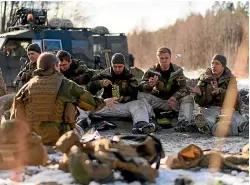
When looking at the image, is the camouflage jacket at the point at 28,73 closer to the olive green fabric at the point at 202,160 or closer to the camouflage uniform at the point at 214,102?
the camouflage uniform at the point at 214,102

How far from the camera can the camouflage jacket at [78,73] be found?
829 cm

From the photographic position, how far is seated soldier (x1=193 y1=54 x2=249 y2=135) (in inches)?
299

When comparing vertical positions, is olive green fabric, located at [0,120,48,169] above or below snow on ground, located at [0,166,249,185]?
above

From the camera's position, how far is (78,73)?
838 cm

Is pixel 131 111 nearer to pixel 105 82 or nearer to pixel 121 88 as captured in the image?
pixel 121 88

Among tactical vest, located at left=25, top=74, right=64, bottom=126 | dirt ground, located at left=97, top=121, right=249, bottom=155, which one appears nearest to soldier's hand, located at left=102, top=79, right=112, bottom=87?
dirt ground, located at left=97, top=121, right=249, bottom=155

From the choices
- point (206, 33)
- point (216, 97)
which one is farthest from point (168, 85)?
point (206, 33)

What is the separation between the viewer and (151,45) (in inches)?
1802

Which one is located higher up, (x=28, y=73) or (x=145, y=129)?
(x=28, y=73)

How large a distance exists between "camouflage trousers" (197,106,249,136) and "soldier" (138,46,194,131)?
0.28 meters

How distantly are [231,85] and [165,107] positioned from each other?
1.05 m

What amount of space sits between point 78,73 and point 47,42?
20.0 feet

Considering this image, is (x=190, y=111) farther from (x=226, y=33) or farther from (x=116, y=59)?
(x=226, y=33)

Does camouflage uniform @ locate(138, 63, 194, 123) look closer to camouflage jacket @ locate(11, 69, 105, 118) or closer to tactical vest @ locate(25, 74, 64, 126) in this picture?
camouflage jacket @ locate(11, 69, 105, 118)
